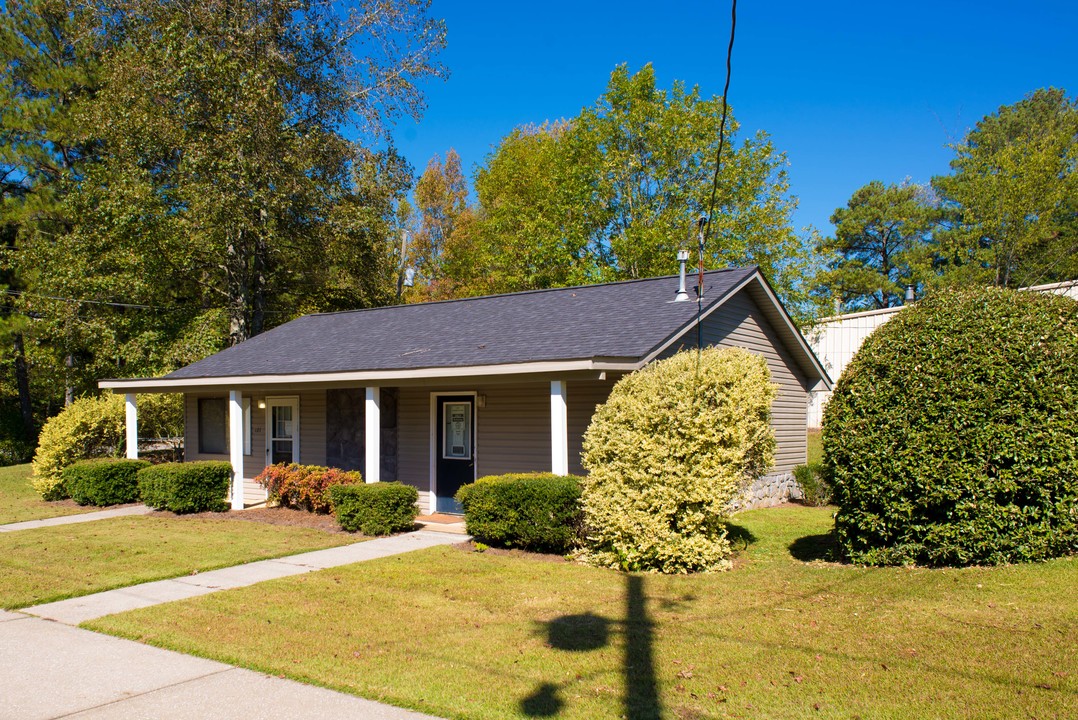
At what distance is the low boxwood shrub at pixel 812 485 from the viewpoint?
1455 cm

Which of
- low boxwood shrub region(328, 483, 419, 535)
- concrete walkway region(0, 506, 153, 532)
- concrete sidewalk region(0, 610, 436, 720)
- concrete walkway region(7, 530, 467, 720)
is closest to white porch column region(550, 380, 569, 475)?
low boxwood shrub region(328, 483, 419, 535)

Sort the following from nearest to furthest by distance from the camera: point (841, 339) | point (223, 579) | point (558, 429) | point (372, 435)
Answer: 1. point (223, 579)
2. point (558, 429)
3. point (372, 435)
4. point (841, 339)

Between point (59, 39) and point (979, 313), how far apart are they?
29.7 m

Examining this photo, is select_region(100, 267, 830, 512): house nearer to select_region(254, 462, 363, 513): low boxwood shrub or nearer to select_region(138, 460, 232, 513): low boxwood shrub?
select_region(138, 460, 232, 513): low boxwood shrub

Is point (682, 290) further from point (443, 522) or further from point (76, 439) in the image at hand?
point (76, 439)

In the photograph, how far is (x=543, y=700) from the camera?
477 centimetres

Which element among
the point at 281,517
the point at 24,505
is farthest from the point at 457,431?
the point at 24,505

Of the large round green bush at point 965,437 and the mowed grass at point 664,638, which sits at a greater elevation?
the large round green bush at point 965,437

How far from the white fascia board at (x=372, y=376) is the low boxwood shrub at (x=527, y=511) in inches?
56.5

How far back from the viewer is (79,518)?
13.9 m

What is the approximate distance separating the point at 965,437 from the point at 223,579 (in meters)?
7.86

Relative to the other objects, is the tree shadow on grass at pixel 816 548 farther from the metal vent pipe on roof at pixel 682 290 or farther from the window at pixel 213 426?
the window at pixel 213 426

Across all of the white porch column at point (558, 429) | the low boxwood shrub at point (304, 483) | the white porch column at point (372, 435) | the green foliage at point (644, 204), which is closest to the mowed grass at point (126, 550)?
the low boxwood shrub at point (304, 483)

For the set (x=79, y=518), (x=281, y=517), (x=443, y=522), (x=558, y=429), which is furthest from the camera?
(x=79, y=518)
